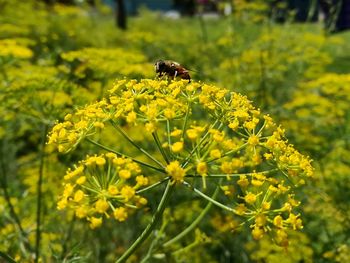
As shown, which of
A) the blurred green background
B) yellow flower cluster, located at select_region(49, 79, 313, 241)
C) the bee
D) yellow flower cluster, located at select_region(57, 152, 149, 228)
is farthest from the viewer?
the blurred green background

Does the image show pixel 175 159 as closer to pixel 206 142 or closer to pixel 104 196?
pixel 206 142

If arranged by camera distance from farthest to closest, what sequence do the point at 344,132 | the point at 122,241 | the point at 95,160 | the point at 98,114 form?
1. the point at 122,241
2. the point at 344,132
3. the point at 98,114
4. the point at 95,160

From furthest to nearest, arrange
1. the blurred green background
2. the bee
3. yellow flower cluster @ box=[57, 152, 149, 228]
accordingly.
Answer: the blurred green background → the bee → yellow flower cluster @ box=[57, 152, 149, 228]

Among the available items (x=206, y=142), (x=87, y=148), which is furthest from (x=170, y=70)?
(x=87, y=148)

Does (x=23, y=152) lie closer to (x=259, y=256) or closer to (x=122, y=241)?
(x=122, y=241)

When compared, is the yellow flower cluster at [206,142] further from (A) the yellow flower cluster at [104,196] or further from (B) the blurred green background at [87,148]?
(B) the blurred green background at [87,148]

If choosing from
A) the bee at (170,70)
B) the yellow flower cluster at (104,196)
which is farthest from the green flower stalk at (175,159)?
the bee at (170,70)

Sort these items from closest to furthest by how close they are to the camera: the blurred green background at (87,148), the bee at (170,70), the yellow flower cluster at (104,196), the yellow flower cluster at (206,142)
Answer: the yellow flower cluster at (104,196) → the yellow flower cluster at (206,142) → the bee at (170,70) → the blurred green background at (87,148)

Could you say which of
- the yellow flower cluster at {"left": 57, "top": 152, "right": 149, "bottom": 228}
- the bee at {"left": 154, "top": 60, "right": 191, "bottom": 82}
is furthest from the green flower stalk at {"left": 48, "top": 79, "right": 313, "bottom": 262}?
the bee at {"left": 154, "top": 60, "right": 191, "bottom": 82}

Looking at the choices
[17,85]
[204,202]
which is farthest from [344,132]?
[17,85]

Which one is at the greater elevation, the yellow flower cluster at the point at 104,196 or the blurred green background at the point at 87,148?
the yellow flower cluster at the point at 104,196

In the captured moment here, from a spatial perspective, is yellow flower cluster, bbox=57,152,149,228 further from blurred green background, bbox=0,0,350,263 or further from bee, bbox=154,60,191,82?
bee, bbox=154,60,191,82
